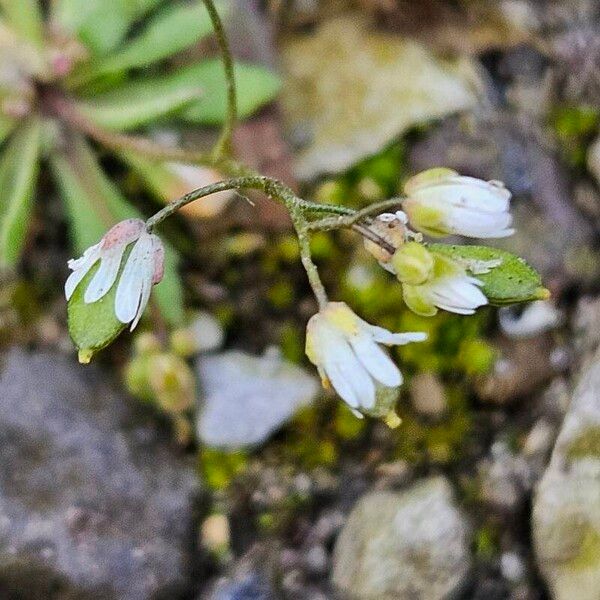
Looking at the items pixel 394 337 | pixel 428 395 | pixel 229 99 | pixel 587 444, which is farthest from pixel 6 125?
pixel 587 444

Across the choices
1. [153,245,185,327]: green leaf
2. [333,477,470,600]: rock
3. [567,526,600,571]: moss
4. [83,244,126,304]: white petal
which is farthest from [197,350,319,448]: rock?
[83,244,126,304]: white petal

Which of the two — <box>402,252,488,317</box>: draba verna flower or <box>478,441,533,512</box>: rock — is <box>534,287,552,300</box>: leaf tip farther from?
<box>478,441,533,512</box>: rock

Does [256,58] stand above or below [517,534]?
above

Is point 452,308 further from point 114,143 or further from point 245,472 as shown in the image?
point 114,143

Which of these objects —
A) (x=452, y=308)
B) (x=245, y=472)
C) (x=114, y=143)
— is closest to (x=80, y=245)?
(x=114, y=143)

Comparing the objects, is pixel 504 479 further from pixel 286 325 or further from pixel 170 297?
pixel 170 297

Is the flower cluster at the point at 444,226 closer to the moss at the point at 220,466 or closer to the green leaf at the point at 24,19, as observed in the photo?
the moss at the point at 220,466

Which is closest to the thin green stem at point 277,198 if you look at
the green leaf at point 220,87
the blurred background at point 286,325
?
the blurred background at point 286,325
